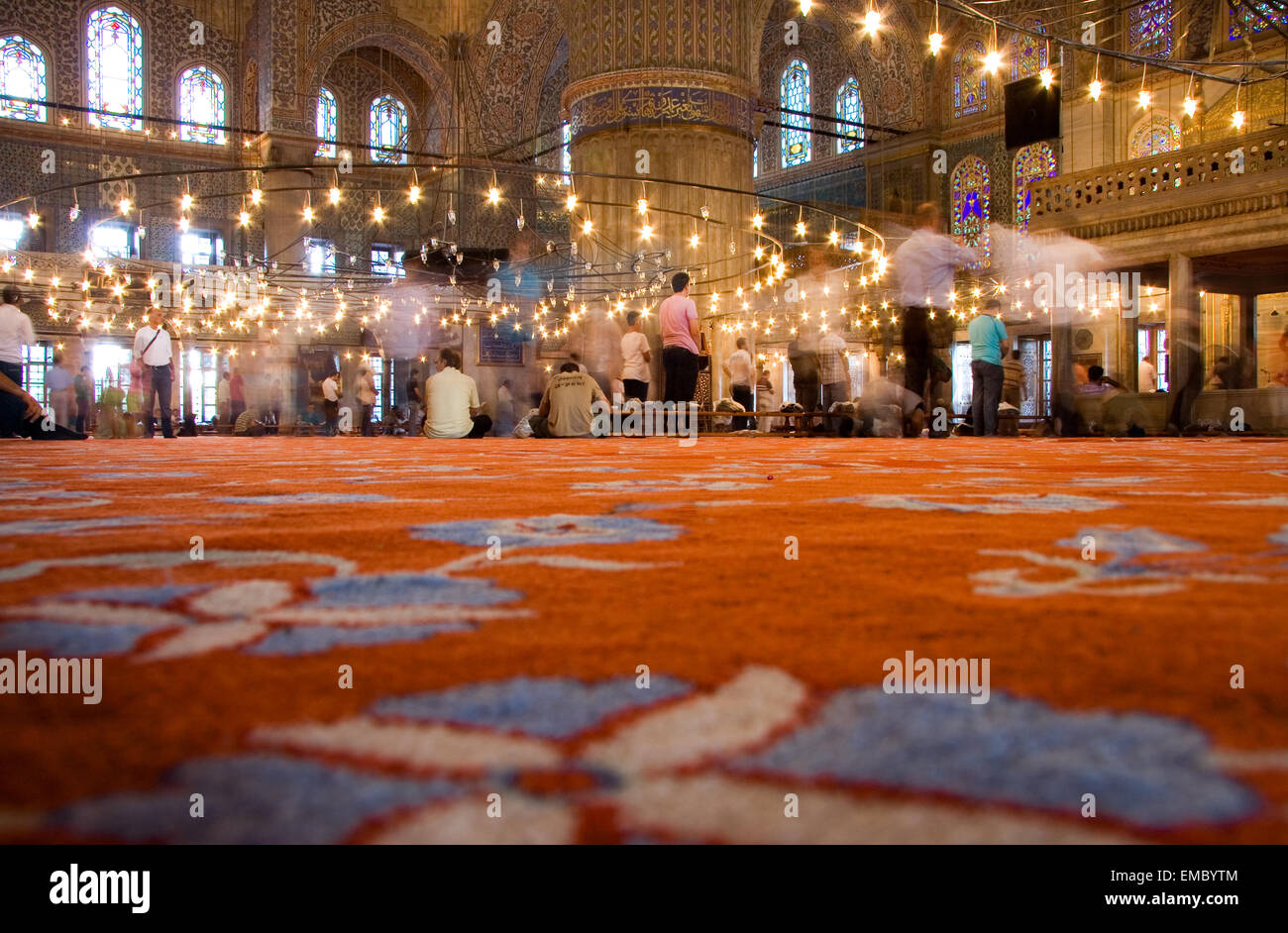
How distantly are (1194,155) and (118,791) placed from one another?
36.6 ft

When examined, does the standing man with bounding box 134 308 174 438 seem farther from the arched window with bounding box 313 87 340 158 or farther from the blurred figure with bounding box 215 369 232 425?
the arched window with bounding box 313 87 340 158

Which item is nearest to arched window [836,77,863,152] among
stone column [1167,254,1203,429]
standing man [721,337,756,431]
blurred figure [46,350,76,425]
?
standing man [721,337,756,431]

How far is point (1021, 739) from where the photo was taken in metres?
0.56

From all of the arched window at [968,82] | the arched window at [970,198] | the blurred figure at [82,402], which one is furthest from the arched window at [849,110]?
the blurred figure at [82,402]

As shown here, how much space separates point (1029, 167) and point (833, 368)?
28.4ft

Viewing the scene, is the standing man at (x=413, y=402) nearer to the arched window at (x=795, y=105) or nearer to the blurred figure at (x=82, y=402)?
the blurred figure at (x=82, y=402)

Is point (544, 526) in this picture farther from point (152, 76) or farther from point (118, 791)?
point (152, 76)

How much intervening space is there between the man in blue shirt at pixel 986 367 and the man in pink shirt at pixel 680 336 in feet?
7.17

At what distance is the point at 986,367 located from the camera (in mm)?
8023

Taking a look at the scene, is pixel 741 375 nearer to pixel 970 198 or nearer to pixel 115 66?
pixel 970 198

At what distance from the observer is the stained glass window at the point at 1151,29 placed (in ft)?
50.4

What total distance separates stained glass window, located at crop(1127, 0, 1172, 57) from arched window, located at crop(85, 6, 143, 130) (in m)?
18.3

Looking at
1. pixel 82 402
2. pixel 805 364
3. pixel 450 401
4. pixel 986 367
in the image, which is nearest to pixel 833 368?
pixel 805 364
